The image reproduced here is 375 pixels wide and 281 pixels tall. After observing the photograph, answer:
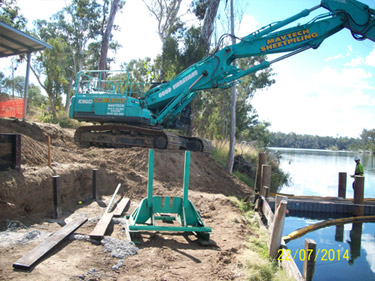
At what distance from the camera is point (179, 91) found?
1263cm

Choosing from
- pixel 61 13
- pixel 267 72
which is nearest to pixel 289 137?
pixel 267 72

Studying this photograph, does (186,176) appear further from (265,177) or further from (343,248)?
(343,248)

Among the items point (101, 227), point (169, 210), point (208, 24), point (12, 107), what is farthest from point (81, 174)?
point (208, 24)

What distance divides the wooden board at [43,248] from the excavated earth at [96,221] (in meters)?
0.08

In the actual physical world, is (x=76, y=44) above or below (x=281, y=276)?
above

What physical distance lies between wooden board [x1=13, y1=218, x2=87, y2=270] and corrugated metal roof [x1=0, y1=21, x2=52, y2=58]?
300 inches

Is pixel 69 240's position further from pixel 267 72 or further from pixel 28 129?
pixel 267 72

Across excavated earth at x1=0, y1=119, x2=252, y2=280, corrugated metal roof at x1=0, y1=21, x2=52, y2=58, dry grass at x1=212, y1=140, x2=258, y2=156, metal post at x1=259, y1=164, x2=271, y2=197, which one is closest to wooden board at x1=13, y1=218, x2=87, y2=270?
excavated earth at x1=0, y1=119, x2=252, y2=280

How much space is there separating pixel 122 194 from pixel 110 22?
1313 centimetres

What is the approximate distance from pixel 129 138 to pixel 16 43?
5404mm

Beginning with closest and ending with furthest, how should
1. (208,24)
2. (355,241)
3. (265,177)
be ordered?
1. (265,177)
2. (355,241)
3. (208,24)

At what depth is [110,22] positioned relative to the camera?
62.3ft

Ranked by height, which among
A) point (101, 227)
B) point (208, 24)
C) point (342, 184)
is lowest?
point (101, 227)

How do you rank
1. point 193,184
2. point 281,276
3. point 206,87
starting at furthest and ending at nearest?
point 206,87, point 193,184, point 281,276
